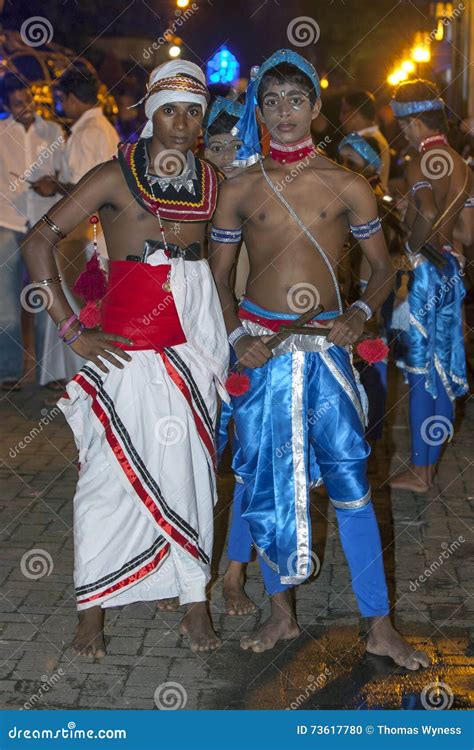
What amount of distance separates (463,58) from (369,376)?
11784 millimetres

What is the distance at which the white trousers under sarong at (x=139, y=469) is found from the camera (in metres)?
4.11

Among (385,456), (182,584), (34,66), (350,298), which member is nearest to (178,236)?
(182,584)

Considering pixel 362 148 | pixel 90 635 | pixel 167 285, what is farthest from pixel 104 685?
pixel 362 148

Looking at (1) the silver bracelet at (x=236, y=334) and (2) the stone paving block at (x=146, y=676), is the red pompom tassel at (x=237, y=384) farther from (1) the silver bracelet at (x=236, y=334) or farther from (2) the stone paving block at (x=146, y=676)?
(2) the stone paving block at (x=146, y=676)

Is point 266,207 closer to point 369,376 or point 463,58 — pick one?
point 369,376

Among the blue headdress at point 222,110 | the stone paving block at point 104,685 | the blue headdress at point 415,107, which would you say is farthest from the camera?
the blue headdress at point 415,107

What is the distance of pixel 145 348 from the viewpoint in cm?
413

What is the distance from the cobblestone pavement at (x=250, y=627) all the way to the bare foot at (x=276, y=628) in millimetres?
46

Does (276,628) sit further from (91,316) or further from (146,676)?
(91,316)

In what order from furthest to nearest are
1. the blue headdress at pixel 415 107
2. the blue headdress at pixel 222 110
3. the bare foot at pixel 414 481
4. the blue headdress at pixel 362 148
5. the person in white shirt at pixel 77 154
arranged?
the person in white shirt at pixel 77 154 < the blue headdress at pixel 362 148 < the bare foot at pixel 414 481 < the blue headdress at pixel 415 107 < the blue headdress at pixel 222 110

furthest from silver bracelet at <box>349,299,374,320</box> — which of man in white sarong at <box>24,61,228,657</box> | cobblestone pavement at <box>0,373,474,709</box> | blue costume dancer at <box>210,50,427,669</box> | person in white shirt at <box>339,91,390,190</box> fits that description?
person in white shirt at <box>339,91,390,190</box>

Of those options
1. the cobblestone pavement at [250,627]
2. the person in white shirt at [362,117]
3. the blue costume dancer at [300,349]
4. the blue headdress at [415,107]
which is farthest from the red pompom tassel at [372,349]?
the person in white shirt at [362,117]

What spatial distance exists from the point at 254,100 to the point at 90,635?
83.4 inches

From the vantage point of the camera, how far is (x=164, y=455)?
4.13 metres
